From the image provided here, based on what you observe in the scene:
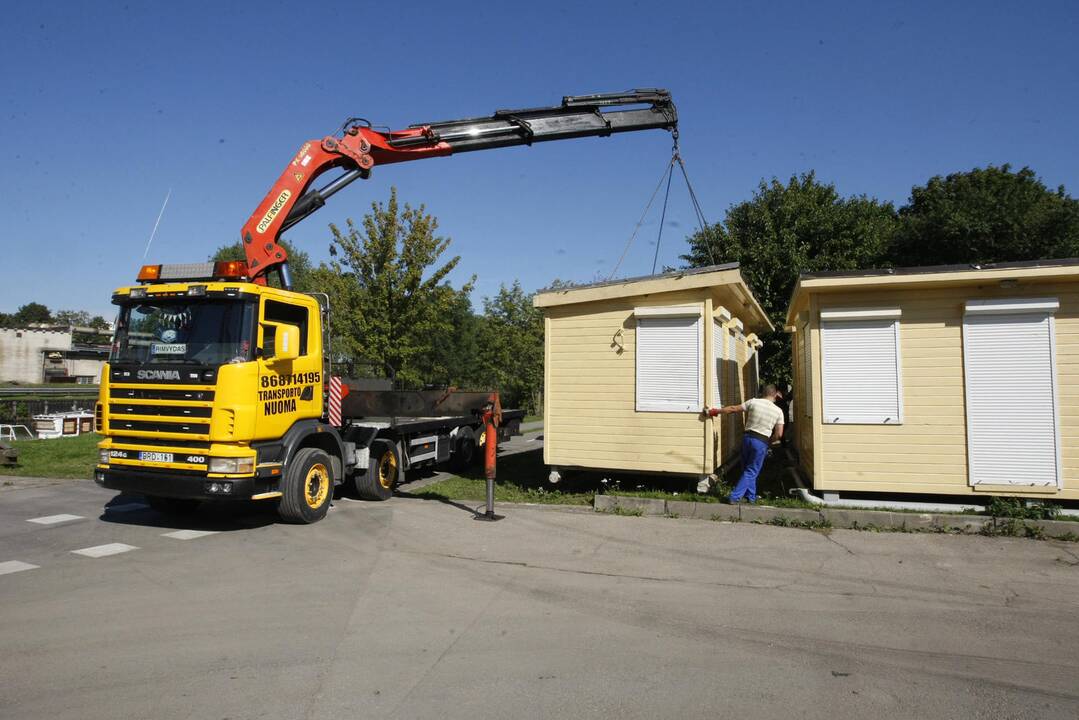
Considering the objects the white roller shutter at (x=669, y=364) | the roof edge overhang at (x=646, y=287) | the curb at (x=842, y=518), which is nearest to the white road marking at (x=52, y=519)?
the roof edge overhang at (x=646, y=287)

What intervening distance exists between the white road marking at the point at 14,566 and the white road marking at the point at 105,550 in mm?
484

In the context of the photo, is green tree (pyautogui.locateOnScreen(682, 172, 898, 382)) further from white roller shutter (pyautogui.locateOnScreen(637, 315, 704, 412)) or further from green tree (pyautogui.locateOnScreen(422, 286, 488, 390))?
green tree (pyautogui.locateOnScreen(422, 286, 488, 390))

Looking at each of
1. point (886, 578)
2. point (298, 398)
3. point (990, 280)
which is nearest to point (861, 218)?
point (990, 280)

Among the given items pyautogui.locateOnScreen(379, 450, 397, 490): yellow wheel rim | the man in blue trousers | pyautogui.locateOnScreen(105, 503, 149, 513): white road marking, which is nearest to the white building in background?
pyautogui.locateOnScreen(105, 503, 149, 513): white road marking

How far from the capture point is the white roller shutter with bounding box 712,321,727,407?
31.6ft

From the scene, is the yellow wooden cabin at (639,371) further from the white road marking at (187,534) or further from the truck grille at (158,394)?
the white road marking at (187,534)

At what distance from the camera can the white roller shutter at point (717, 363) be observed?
9641 millimetres

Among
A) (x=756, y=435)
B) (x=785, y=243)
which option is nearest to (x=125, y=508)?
(x=756, y=435)

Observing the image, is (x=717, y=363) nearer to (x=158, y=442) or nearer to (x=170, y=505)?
(x=158, y=442)

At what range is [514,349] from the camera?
34.9 m

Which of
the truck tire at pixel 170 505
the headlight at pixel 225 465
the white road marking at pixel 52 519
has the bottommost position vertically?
the white road marking at pixel 52 519

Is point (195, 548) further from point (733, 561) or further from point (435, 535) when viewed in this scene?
point (733, 561)

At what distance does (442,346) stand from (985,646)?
36964 mm

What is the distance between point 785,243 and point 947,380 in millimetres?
10318
